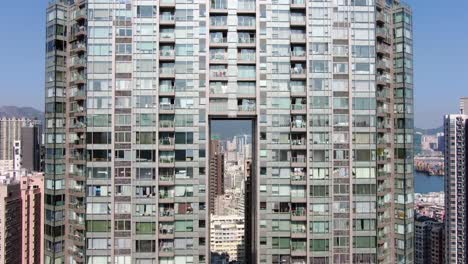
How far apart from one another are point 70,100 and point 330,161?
17.9 m

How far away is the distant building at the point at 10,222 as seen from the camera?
7538 centimetres

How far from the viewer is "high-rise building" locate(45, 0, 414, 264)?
31000 mm

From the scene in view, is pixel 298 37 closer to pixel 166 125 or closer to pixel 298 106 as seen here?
pixel 298 106

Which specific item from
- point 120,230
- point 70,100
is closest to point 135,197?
point 120,230

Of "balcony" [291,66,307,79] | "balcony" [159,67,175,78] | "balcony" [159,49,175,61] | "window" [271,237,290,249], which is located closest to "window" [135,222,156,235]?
"window" [271,237,290,249]

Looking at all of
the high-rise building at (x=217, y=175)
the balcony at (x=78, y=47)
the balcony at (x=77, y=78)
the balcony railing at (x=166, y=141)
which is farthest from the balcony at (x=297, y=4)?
the high-rise building at (x=217, y=175)

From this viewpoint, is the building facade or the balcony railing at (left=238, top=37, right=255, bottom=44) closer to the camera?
the balcony railing at (left=238, top=37, right=255, bottom=44)

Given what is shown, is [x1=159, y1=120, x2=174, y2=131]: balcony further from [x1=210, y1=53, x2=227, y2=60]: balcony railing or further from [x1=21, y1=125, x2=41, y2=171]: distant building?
[x1=21, y1=125, x2=41, y2=171]: distant building

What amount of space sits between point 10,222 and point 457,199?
89.0 meters

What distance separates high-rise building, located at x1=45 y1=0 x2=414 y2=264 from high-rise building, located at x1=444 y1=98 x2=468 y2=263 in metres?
83.7

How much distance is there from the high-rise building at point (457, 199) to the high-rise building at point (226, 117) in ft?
275

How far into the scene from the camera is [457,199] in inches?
4166

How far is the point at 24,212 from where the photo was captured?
268 feet

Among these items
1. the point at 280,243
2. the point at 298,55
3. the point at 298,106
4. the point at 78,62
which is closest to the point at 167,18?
the point at 78,62
